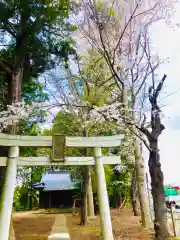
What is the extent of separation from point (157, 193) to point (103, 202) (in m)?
1.29

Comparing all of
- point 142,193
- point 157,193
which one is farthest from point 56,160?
point 142,193

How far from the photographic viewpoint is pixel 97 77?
11086 millimetres

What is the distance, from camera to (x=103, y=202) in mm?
5586

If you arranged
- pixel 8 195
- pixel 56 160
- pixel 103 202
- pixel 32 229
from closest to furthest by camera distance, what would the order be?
1. pixel 8 195
2. pixel 103 202
3. pixel 56 160
4. pixel 32 229

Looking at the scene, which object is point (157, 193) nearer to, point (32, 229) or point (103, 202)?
point (103, 202)

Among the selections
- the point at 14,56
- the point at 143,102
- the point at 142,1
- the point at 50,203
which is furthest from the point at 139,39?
the point at 50,203

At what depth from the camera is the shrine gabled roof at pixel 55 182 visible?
2172 cm

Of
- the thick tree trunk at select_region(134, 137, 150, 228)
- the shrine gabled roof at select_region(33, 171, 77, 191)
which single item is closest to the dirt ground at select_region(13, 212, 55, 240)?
the thick tree trunk at select_region(134, 137, 150, 228)

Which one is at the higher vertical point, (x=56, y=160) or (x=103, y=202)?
(x=56, y=160)

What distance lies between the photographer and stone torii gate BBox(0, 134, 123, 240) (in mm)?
5281

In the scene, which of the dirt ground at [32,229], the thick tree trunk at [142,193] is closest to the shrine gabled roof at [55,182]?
the dirt ground at [32,229]

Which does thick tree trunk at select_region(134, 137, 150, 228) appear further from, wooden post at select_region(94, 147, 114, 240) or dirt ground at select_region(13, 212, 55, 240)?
dirt ground at select_region(13, 212, 55, 240)

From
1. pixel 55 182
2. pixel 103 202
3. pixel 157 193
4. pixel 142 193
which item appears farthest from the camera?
pixel 55 182

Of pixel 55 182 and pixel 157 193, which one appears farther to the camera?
pixel 55 182
